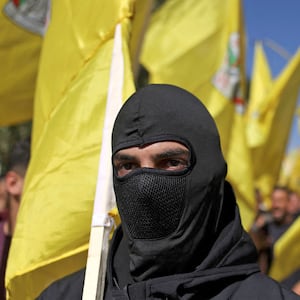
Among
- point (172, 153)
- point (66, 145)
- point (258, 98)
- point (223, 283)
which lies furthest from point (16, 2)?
point (258, 98)

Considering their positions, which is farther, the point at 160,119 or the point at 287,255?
the point at 287,255

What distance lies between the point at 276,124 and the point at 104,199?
484cm

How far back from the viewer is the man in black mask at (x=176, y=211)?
6.70 feet

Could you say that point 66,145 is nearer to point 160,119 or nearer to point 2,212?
point 160,119

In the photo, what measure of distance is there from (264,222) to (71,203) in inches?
138

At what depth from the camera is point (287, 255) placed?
5449 mm

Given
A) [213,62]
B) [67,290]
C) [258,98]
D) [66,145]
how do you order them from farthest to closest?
[258,98] < [213,62] < [66,145] < [67,290]

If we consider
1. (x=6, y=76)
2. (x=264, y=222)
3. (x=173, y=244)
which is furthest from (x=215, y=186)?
(x=264, y=222)

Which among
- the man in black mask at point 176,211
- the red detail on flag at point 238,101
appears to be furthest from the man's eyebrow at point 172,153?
the red detail on flag at point 238,101

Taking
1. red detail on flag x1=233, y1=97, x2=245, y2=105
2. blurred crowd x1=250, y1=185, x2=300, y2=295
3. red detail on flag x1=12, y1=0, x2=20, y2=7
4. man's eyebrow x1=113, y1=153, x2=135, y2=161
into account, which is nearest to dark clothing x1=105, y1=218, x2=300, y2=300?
man's eyebrow x1=113, y1=153, x2=135, y2=161

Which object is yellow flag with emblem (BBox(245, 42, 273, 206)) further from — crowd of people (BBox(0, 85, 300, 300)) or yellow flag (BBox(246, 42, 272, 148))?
crowd of people (BBox(0, 85, 300, 300))

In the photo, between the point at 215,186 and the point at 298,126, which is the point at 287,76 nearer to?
the point at 215,186

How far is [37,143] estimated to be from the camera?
3180 millimetres

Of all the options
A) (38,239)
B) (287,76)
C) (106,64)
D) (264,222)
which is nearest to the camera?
(38,239)
